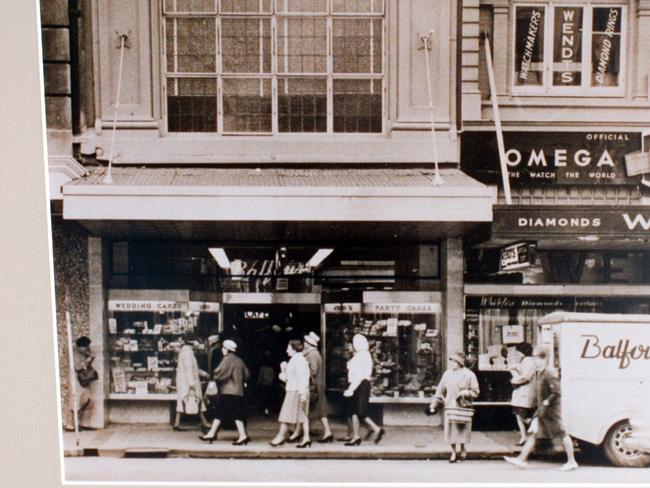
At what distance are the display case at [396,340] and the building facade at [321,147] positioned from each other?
0.06 feet

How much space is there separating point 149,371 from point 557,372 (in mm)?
3832

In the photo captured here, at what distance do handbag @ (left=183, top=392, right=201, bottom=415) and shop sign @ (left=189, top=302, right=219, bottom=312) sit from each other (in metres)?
0.81

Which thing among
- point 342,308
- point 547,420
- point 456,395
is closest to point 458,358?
point 456,395

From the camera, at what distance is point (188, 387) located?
687 cm

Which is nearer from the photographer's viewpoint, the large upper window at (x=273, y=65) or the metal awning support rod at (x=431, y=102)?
the metal awning support rod at (x=431, y=102)

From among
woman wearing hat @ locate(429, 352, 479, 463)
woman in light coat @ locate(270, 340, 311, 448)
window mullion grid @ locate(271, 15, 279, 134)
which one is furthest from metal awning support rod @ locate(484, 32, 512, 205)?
woman in light coat @ locate(270, 340, 311, 448)

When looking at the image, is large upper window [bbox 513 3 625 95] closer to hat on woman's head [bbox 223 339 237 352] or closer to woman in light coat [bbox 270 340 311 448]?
woman in light coat [bbox 270 340 311 448]

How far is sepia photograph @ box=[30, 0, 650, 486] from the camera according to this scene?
267 inches

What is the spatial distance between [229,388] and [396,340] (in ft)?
5.56

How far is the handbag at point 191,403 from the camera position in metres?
6.84

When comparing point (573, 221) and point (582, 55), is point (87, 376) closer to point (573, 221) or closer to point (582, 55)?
point (573, 221)

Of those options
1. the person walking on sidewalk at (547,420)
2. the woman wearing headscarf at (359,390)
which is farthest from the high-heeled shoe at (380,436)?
the person walking on sidewalk at (547,420)

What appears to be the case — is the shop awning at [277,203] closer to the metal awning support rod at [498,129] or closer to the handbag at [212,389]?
the metal awning support rod at [498,129]

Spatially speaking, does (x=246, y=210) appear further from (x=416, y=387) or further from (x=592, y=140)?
(x=592, y=140)
